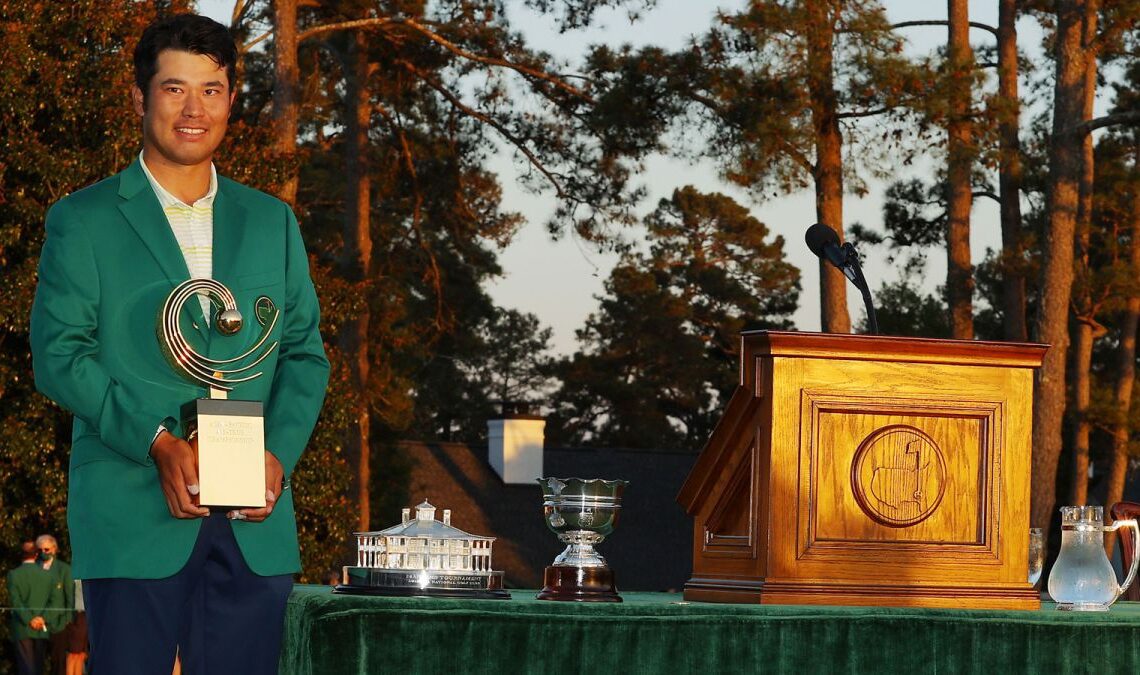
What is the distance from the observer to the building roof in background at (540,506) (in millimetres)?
28328

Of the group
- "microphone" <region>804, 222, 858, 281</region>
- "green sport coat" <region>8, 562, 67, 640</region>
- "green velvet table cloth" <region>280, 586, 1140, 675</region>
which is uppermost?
"microphone" <region>804, 222, 858, 281</region>

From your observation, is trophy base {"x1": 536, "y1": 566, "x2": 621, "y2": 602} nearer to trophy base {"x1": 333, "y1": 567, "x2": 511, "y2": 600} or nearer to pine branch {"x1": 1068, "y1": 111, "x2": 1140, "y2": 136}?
trophy base {"x1": 333, "y1": 567, "x2": 511, "y2": 600}

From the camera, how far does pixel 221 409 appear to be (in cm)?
251

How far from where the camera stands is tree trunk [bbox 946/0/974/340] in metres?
18.9

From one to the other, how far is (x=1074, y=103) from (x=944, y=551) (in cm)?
1967

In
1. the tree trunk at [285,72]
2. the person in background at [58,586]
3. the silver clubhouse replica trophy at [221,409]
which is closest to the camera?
the silver clubhouse replica trophy at [221,409]

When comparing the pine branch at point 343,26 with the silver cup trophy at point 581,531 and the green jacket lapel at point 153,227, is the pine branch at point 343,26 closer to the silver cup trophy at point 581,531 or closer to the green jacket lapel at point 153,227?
the silver cup trophy at point 581,531

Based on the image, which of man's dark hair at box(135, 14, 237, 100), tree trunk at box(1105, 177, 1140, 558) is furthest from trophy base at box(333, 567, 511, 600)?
tree trunk at box(1105, 177, 1140, 558)

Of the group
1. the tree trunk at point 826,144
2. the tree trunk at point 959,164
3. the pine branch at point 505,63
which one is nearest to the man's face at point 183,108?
the tree trunk at point 826,144

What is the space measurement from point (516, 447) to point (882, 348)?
88.3ft

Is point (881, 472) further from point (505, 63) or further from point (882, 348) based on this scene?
point (505, 63)

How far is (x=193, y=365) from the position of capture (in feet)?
8.45

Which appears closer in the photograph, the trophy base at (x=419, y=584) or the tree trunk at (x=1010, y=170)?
the trophy base at (x=419, y=584)

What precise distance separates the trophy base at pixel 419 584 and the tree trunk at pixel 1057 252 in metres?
19.7
